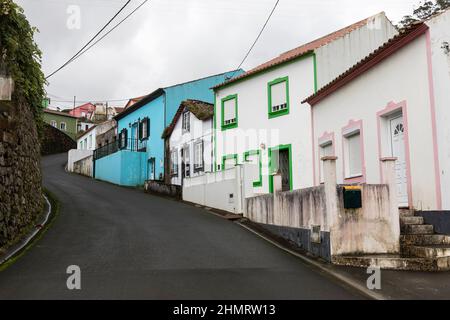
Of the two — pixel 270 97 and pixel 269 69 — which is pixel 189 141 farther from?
pixel 269 69

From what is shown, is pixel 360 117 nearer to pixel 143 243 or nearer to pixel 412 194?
pixel 412 194

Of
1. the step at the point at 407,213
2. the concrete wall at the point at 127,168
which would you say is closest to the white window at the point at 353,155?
the step at the point at 407,213

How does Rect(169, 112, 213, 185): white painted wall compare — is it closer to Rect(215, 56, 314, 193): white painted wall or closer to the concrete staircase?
Rect(215, 56, 314, 193): white painted wall

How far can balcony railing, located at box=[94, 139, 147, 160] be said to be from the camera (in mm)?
33909

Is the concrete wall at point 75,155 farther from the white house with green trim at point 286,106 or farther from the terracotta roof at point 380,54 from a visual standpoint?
the terracotta roof at point 380,54

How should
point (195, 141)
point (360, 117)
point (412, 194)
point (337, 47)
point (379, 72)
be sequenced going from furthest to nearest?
point (195, 141) < point (337, 47) < point (360, 117) < point (379, 72) < point (412, 194)

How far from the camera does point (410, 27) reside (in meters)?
9.66

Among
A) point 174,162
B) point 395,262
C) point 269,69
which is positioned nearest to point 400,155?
point 395,262

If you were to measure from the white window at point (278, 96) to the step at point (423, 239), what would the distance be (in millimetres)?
10718

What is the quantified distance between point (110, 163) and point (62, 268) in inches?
1059

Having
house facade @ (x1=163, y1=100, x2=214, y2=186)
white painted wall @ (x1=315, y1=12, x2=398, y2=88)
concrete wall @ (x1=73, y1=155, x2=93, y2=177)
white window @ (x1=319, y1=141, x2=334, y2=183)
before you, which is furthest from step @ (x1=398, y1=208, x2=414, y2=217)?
concrete wall @ (x1=73, y1=155, x2=93, y2=177)

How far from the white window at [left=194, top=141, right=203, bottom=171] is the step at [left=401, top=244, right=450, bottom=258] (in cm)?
1669

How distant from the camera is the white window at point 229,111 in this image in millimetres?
21797
